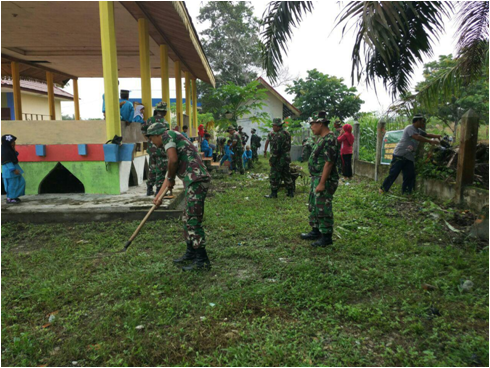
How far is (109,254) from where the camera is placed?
433cm

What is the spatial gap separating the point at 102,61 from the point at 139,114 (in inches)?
72.5

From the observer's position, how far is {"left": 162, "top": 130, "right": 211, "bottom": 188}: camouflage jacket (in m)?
3.77

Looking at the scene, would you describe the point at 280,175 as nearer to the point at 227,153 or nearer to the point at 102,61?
the point at 227,153

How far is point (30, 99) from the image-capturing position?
59.8 feet

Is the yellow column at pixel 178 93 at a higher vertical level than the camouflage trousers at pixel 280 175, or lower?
higher

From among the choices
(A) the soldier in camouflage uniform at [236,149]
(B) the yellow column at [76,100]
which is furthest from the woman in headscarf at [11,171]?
(B) the yellow column at [76,100]

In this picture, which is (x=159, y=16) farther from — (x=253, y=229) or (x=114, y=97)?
(x=253, y=229)

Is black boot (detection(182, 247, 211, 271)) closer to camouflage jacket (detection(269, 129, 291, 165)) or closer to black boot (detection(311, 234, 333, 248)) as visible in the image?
black boot (detection(311, 234, 333, 248))

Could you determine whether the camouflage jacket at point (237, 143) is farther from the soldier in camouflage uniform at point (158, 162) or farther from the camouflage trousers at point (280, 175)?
the soldier in camouflage uniform at point (158, 162)

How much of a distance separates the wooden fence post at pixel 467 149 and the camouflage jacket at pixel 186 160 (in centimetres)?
446

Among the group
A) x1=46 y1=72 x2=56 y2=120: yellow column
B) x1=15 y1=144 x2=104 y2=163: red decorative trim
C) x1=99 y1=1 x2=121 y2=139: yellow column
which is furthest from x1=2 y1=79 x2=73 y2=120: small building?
x1=99 y1=1 x2=121 y2=139: yellow column

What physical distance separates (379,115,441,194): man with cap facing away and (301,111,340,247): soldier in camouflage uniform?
3.06 metres

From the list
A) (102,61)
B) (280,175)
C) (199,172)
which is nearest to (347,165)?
(280,175)

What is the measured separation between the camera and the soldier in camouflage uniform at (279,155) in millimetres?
7512
